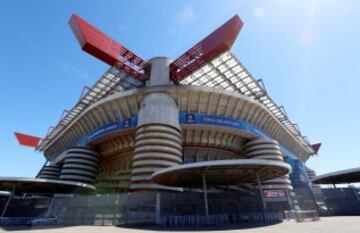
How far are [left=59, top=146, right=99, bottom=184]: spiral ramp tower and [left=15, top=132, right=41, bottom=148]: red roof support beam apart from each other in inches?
1143

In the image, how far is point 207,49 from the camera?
108 feet

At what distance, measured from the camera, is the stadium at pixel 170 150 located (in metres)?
19.2

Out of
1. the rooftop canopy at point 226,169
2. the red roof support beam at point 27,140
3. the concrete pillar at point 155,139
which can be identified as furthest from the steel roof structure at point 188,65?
the red roof support beam at point 27,140

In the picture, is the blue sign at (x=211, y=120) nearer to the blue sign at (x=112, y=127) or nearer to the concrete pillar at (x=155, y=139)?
the concrete pillar at (x=155, y=139)

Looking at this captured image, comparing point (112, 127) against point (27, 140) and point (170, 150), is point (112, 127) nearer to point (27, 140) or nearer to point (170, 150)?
point (170, 150)

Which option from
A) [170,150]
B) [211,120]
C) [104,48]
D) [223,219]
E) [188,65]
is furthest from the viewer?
[188,65]

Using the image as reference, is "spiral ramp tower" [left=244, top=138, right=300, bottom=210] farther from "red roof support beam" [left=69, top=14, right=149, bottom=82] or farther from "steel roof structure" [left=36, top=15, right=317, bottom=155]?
"red roof support beam" [left=69, top=14, right=149, bottom=82]

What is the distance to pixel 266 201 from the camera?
65.9 feet

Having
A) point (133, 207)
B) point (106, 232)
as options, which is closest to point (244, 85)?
point (133, 207)

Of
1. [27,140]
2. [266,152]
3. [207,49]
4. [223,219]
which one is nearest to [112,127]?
[207,49]

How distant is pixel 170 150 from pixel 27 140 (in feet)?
171

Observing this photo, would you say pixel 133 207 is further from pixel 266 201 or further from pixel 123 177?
pixel 123 177

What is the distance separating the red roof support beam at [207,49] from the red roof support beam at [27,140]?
159ft

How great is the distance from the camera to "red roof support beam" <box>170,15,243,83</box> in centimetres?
3092
